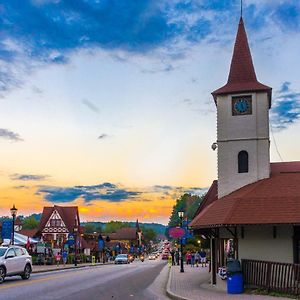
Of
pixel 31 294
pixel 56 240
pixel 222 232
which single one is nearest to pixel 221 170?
pixel 222 232

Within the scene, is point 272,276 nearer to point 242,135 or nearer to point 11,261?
point 242,135

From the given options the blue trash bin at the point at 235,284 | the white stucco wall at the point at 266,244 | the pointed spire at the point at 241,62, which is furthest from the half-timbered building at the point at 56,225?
the blue trash bin at the point at 235,284

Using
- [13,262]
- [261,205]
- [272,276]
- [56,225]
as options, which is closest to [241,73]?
[261,205]

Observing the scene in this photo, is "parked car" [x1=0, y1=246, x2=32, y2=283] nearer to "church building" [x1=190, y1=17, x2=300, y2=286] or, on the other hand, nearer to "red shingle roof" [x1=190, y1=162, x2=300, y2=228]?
"church building" [x1=190, y1=17, x2=300, y2=286]

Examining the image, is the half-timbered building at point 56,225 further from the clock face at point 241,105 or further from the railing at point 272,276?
the railing at point 272,276

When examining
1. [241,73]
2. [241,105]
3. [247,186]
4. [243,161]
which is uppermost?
[241,73]

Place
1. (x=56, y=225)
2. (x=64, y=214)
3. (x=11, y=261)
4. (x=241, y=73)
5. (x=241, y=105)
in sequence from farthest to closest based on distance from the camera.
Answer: (x=64, y=214) < (x=56, y=225) < (x=241, y=73) < (x=241, y=105) < (x=11, y=261)

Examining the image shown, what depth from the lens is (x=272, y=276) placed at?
773 inches

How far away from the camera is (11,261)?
84.0ft


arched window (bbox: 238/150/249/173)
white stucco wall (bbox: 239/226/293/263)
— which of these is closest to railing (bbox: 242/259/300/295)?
white stucco wall (bbox: 239/226/293/263)

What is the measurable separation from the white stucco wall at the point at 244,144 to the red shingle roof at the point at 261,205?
4.77 ft

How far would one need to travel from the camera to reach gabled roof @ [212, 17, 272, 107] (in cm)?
2778

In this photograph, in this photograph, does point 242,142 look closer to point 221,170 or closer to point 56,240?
point 221,170

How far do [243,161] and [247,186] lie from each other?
1.57 metres
